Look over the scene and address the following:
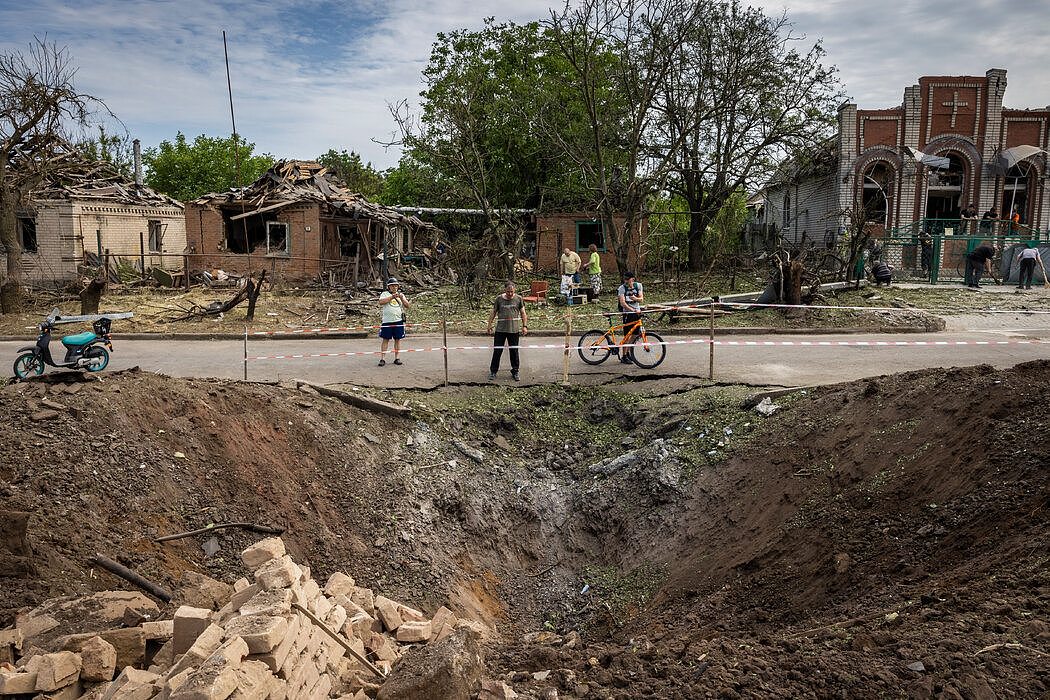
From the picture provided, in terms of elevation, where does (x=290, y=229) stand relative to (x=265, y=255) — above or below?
above

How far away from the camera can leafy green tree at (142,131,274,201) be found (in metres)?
45.3

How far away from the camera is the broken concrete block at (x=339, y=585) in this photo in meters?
6.50

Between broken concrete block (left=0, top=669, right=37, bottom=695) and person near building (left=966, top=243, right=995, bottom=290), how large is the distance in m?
24.7

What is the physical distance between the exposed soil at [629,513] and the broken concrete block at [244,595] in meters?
1.67

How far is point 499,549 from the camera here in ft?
29.9

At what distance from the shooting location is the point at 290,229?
27.0 metres

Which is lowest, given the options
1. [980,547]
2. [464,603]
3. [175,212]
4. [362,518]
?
[464,603]

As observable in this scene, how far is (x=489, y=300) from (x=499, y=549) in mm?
13965

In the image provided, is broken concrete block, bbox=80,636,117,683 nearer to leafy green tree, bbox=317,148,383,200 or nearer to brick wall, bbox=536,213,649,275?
brick wall, bbox=536,213,649,275

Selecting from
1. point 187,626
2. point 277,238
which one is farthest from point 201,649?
point 277,238

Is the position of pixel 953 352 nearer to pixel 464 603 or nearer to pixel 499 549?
pixel 499 549

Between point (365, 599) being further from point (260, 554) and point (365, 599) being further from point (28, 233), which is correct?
point (28, 233)

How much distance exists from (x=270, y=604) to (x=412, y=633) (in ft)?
5.03

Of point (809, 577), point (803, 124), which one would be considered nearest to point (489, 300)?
point (803, 124)
